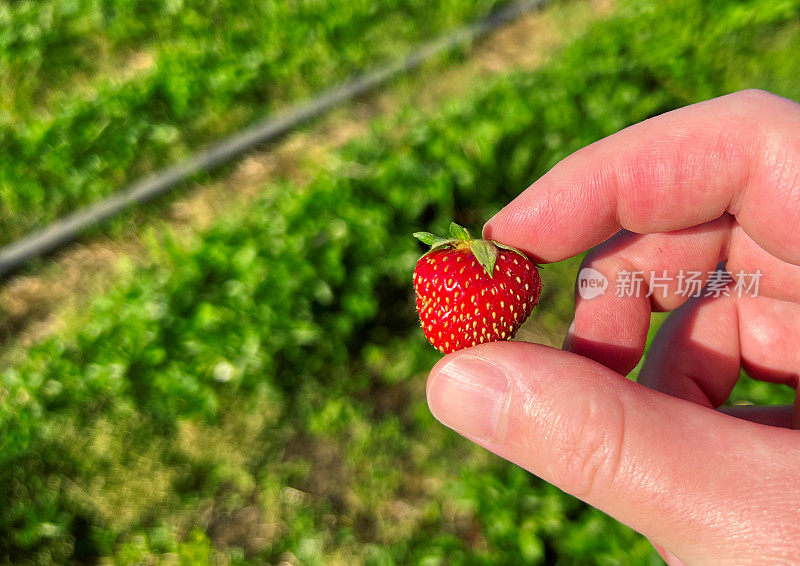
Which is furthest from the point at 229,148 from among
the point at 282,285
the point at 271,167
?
the point at 282,285

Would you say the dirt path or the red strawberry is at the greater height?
the red strawberry

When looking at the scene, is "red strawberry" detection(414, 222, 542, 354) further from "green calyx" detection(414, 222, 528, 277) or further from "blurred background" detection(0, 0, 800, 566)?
"blurred background" detection(0, 0, 800, 566)

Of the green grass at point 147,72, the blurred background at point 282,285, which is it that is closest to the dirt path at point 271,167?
the blurred background at point 282,285

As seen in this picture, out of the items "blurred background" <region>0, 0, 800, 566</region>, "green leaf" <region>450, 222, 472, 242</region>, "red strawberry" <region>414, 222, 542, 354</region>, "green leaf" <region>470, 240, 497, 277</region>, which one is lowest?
"blurred background" <region>0, 0, 800, 566</region>

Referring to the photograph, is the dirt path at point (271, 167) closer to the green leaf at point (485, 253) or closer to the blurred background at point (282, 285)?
the blurred background at point (282, 285)

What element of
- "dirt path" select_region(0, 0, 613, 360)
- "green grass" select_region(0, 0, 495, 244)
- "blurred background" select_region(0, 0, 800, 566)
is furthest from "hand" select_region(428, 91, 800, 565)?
"green grass" select_region(0, 0, 495, 244)

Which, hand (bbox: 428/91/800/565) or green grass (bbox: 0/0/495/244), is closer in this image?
hand (bbox: 428/91/800/565)
